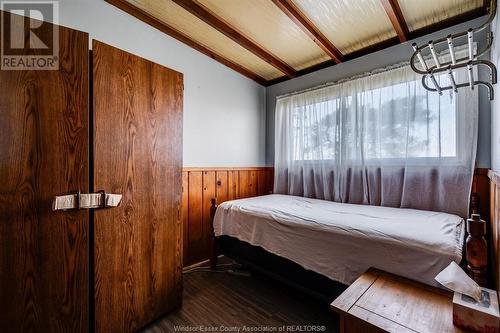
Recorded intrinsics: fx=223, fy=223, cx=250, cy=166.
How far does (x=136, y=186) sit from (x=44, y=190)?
45 centimetres

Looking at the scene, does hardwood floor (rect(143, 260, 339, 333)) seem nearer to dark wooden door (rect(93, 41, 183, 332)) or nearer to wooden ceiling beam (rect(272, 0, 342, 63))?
dark wooden door (rect(93, 41, 183, 332))

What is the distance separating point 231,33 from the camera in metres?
2.36

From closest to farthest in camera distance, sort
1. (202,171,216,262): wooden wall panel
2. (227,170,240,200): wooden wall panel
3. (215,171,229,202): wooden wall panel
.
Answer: (202,171,216,262): wooden wall panel, (215,171,229,202): wooden wall panel, (227,170,240,200): wooden wall panel

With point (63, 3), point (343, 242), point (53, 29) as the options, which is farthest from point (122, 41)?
point (343, 242)

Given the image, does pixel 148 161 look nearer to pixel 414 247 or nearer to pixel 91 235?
pixel 91 235

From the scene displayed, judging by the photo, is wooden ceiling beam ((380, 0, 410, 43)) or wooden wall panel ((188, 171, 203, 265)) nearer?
wooden ceiling beam ((380, 0, 410, 43))

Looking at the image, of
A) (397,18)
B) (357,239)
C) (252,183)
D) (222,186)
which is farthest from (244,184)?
(397,18)

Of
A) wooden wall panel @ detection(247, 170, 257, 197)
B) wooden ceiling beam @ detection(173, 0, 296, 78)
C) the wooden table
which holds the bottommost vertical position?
the wooden table

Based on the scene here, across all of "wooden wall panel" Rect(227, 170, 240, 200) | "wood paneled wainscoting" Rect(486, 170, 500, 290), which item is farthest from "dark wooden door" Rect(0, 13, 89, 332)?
"wood paneled wainscoting" Rect(486, 170, 500, 290)

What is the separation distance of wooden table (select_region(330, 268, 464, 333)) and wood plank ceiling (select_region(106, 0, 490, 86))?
207cm

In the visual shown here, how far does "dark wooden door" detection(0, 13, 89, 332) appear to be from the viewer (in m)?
1.06

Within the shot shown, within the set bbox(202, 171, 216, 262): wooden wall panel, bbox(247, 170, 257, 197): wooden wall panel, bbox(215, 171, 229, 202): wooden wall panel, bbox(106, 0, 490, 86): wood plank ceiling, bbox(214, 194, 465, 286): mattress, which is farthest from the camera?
bbox(247, 170, 257, 197): wooden wall panel

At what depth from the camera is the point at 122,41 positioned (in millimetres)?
2086

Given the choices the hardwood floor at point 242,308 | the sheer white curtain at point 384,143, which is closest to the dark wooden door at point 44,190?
the hardwood floor at point 242,308
